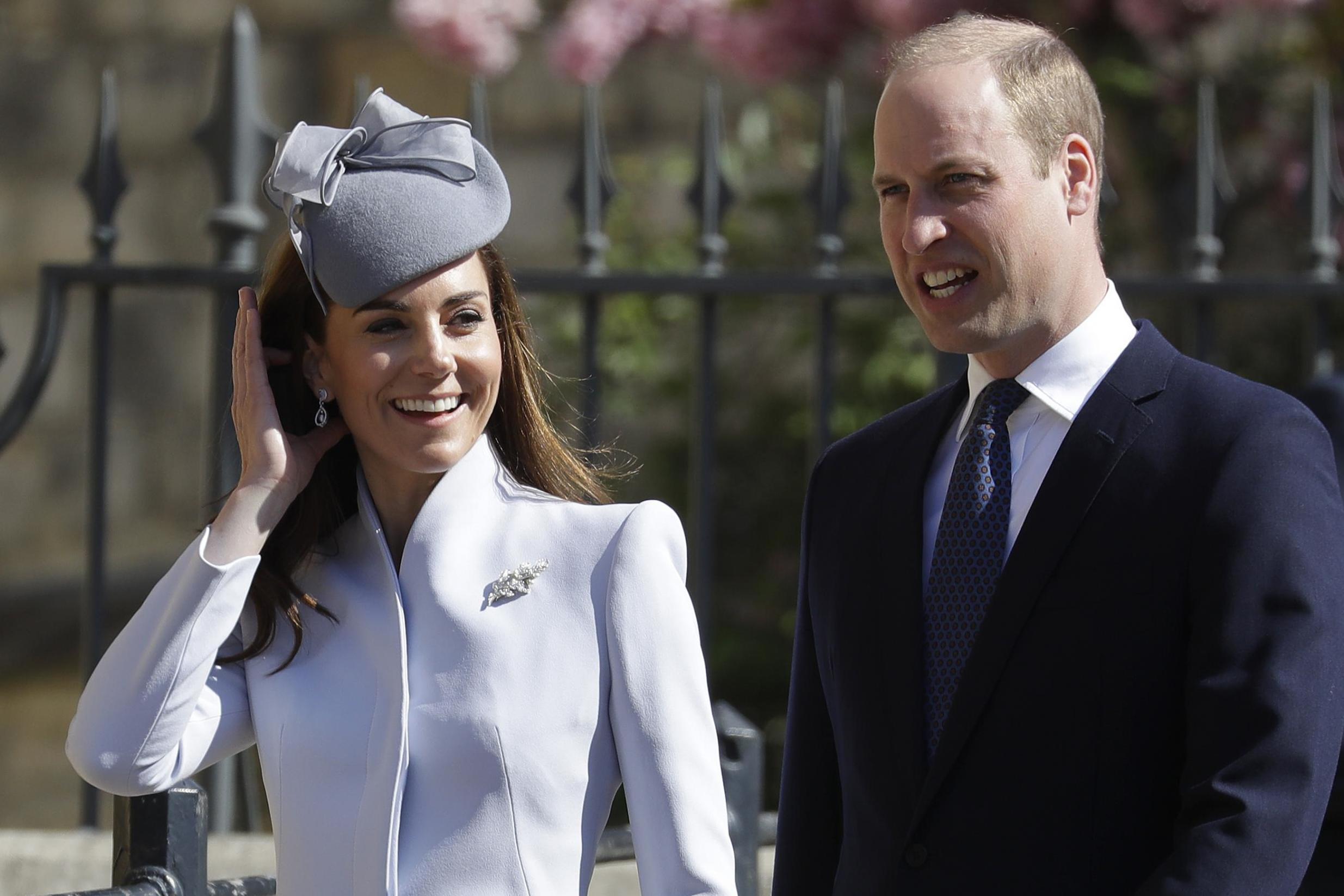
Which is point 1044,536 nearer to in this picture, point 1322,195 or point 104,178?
point 1322,195

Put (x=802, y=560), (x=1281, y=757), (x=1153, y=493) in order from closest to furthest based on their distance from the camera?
(x=1281, y=757), (x=1153, y=493), (x=802, y=560)

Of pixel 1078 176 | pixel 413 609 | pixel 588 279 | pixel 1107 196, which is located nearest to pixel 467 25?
pixel 588 279

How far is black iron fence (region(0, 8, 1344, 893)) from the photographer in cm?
329

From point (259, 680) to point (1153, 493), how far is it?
3.39 ft

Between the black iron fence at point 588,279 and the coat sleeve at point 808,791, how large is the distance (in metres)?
1.13

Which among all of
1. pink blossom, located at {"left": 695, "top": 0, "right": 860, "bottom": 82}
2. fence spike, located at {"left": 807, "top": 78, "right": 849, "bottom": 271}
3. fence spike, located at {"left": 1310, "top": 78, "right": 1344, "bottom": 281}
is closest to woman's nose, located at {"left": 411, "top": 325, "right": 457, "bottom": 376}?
fence spike, located at {"left": 807, "top": 78, "right": 849, "bottom": 271}

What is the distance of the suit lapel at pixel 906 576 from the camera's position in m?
1.90

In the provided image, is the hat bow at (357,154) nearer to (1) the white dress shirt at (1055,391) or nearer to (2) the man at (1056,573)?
(2) the man at (1056,573)

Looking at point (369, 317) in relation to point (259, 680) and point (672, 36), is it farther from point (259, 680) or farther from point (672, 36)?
point (672, 36)

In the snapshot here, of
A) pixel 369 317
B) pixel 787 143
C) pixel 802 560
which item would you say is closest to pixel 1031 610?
pixel 802 560

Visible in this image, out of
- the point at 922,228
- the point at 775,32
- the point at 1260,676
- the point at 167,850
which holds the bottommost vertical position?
the point at 167,850

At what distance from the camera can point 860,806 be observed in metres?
1.97

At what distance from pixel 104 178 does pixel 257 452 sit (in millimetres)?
1408

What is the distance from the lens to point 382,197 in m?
2.06
